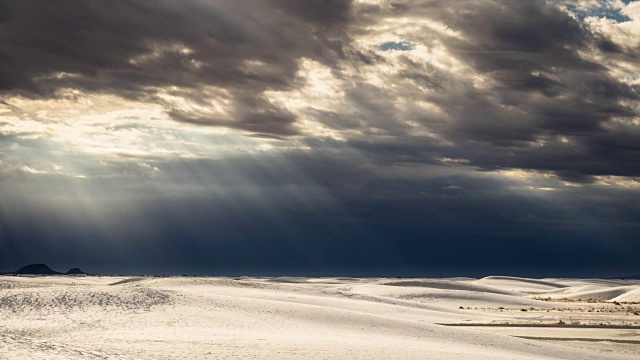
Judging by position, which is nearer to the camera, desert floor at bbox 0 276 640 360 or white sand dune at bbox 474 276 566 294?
desert floor at bbox 0 276 640 360

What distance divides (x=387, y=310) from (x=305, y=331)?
19.9 metres

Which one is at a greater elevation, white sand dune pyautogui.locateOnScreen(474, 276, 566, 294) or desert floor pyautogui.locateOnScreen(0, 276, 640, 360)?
white sand dune pyautogui.locateOnScreen(474, 276, 566, 294)

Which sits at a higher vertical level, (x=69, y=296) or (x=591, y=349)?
(x=69, y=296)

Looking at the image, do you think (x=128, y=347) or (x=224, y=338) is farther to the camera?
(x=224, y=338)

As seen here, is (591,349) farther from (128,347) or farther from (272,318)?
(128,347)

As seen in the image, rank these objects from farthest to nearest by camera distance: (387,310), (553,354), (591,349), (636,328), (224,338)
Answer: (387,310), (636,328), (591,349), (553,354), (224,338)

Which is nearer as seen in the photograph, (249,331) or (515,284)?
(249,331)

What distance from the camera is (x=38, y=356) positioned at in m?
14.5

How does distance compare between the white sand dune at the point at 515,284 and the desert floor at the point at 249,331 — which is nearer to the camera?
the desert floor at the point at 249,331

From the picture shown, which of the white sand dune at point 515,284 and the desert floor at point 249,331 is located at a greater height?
the white sand dune at point 515,284

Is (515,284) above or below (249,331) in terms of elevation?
above

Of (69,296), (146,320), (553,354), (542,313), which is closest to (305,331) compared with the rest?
(146,320)

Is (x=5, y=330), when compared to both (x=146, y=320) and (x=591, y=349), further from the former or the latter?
(x=591, y=349)

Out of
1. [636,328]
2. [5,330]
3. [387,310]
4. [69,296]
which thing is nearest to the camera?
[5,330]
